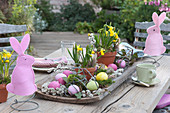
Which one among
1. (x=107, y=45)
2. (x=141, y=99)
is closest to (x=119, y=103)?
(x=141, y=99)

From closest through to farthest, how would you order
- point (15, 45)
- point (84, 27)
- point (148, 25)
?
point (15, 45), point (148, 25), point (84, 27)

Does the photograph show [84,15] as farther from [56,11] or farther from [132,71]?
[132,71]

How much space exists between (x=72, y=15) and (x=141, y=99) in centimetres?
640

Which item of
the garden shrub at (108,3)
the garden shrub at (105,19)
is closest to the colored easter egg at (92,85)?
the garden shrub at (105,19)

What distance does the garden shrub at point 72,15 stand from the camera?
7.35 metres

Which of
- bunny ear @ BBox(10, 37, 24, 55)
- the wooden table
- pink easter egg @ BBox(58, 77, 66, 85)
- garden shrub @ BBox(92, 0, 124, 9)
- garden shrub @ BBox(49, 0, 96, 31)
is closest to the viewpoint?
bunny ear @ BBox(10, 37, 24, 55)

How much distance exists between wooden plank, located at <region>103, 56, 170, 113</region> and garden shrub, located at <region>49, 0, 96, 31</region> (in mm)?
5688

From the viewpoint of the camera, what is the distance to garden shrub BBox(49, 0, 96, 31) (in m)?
7.35

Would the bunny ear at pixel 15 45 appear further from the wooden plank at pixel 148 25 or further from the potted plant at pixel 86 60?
the wooden plank at pixel 148 25

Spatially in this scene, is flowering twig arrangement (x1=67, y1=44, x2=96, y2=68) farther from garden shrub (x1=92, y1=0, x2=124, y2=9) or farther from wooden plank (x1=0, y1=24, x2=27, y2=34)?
garden shrub (x1=92, y1=0, x2=124, y2=9)

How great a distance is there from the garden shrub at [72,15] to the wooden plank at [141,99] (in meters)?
5.69

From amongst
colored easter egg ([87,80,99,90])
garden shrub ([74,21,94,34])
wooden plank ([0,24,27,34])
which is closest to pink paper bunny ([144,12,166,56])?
colored easter egg ([87,80,99,90])

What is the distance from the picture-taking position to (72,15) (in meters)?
7.65

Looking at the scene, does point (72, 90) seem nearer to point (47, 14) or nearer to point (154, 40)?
point (154, 40)
